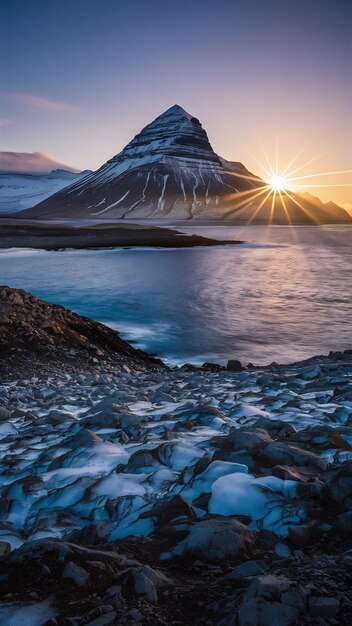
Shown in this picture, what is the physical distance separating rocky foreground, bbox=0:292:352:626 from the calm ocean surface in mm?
9055

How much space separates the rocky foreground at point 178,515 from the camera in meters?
1.96

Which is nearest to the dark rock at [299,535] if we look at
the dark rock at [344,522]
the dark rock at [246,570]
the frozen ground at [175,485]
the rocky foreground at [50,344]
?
the frozen ground at [175,485]

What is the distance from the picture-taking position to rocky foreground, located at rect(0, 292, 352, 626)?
77.2 inches

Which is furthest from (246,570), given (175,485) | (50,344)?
(50,344)

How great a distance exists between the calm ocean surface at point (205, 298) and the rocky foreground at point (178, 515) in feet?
29.7

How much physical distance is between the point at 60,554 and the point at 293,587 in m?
1.16

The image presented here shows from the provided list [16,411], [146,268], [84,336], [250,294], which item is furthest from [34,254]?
[16,411]

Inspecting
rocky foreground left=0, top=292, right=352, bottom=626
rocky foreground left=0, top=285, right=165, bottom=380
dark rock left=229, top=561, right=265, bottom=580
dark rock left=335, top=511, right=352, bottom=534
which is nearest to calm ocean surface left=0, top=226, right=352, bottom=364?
rocky foreground left=0, top=285, right=165, bottom=380

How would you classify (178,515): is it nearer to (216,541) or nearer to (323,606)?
(216,541)

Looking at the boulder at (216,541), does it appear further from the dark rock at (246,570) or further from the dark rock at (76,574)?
the dark rock at (76,574)

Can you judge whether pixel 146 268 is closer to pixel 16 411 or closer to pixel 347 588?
pixel 16 411

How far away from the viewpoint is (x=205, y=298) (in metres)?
27.4

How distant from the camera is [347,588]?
192 centimetres

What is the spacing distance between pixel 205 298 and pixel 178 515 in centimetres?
2461
